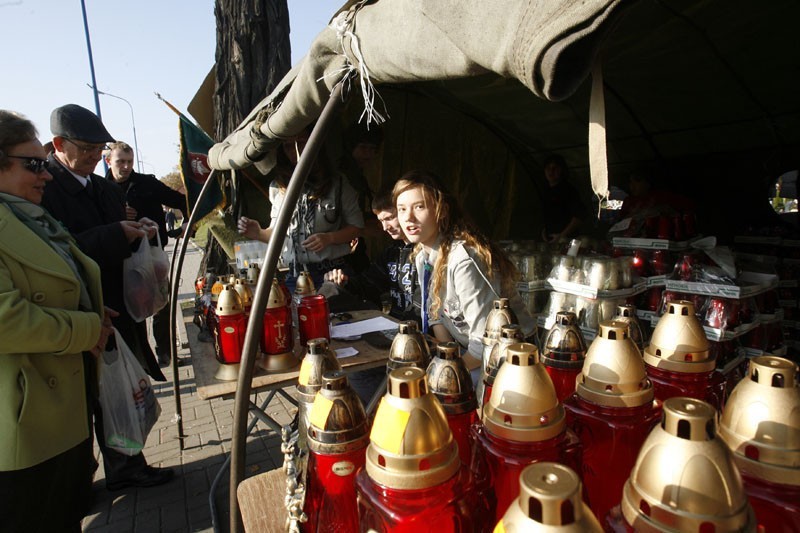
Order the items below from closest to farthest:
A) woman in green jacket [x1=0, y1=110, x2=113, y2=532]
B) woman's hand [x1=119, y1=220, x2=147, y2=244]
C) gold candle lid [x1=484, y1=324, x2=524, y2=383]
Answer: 1. gold candle lid [x1=484, y1=324, x2=524, y2=383]
2. woman in green jacket [x1=0, y1=110, x2=113, y2=532]
3. woman's hand [x1=119, y1=220, x2=147, y2=244]

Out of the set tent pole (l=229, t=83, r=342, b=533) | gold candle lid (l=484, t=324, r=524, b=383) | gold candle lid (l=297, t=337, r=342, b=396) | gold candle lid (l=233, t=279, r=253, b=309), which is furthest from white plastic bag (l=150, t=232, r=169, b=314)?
gold candle lid (l=484, t=324, r=524, b=383)

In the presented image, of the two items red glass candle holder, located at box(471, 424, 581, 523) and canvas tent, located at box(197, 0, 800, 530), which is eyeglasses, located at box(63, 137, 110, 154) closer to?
canvas tent, located at box(197, 0, 800, 530)

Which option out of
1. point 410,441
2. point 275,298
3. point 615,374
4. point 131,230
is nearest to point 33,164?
point 131,230

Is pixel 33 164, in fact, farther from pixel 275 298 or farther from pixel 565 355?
pixel 565 355

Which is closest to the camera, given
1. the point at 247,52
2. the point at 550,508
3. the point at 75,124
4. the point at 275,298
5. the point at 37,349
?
the point at 550,508

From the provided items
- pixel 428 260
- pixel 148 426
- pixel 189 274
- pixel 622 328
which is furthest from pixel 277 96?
pixel 189 274

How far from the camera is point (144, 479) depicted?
308 centimetres

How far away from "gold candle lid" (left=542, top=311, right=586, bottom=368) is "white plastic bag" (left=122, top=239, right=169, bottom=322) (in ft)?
8.79

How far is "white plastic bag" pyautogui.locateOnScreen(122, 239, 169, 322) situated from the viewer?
278 cm

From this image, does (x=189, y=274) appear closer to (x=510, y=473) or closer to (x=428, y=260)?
(x=428, y=260)

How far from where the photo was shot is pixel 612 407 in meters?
0.73

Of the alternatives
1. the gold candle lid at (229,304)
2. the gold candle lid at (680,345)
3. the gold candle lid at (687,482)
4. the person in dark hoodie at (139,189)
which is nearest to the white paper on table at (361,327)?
the gold candle lid at (229,304)

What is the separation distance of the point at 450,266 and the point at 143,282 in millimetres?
2058

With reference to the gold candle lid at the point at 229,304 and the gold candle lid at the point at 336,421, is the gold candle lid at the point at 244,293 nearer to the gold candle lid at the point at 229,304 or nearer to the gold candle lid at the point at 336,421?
the gold candle lid at the point at 229,304
